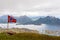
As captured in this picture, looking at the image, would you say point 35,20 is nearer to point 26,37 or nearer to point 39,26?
point 39,26

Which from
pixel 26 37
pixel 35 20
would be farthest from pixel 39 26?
pixel 26 37

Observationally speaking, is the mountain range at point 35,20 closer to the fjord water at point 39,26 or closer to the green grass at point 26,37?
the fjord water at point 39,26

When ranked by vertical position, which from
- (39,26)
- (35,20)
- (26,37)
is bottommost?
(26,37)

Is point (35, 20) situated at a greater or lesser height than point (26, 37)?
greater

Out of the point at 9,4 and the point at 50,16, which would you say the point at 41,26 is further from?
the point at 9,4

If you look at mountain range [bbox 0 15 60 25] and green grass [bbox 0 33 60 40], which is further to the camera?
mountain range [bbox 0 15 60 25]

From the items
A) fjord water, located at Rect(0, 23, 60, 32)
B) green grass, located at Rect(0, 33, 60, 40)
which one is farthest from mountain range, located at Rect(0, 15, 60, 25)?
green grass, located at Rect(0, 33, 60, 40)

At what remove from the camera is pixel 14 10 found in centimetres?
300

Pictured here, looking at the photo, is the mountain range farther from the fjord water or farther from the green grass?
the green grass

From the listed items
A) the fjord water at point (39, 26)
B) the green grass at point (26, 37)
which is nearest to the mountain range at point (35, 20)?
the fjord water at point (39, 26)

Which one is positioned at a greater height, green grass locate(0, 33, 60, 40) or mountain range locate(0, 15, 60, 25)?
mountain range locate(0, 15, 60, 25)

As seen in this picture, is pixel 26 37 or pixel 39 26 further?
pixel 39 26

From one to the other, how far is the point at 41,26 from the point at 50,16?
0.92ft

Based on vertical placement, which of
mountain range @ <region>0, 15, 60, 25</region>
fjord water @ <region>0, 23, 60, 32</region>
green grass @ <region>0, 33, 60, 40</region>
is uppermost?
mountain range @ <region>0, 15, 60, 25</region>
